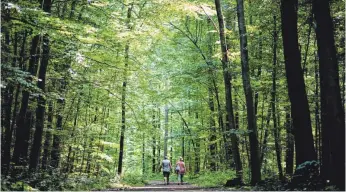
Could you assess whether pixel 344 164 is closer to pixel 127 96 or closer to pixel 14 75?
pixel 14 75

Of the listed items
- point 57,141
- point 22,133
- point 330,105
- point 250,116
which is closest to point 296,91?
point 330,105

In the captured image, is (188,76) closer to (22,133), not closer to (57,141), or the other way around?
(57,141)

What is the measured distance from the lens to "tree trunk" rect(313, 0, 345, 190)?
804 centimetres

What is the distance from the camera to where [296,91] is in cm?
1017

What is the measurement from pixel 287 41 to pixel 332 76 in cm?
257

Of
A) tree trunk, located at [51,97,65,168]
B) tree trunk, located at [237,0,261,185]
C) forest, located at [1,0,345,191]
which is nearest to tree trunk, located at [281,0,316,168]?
forest, located at [1,0,345,191]

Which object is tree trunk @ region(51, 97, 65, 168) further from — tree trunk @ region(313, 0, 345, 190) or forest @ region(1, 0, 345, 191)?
tree trunk @ region(313, 0, 345, 190)

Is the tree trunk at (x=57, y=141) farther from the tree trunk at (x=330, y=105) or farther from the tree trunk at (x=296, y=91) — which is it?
the tree trunk at (x=330, y=105)

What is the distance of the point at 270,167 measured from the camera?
2445 cm

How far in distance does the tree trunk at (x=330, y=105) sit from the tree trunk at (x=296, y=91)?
4.20 ft

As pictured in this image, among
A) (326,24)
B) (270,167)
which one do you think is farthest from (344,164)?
(270,167)

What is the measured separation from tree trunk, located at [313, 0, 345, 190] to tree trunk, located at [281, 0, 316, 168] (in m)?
1.28

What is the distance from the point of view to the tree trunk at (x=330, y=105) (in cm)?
804

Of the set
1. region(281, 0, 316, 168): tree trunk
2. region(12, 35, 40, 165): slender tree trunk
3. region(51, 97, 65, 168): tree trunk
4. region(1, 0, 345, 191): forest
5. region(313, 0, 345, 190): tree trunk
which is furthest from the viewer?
region(51, 97, 65, 168): tree trunk
